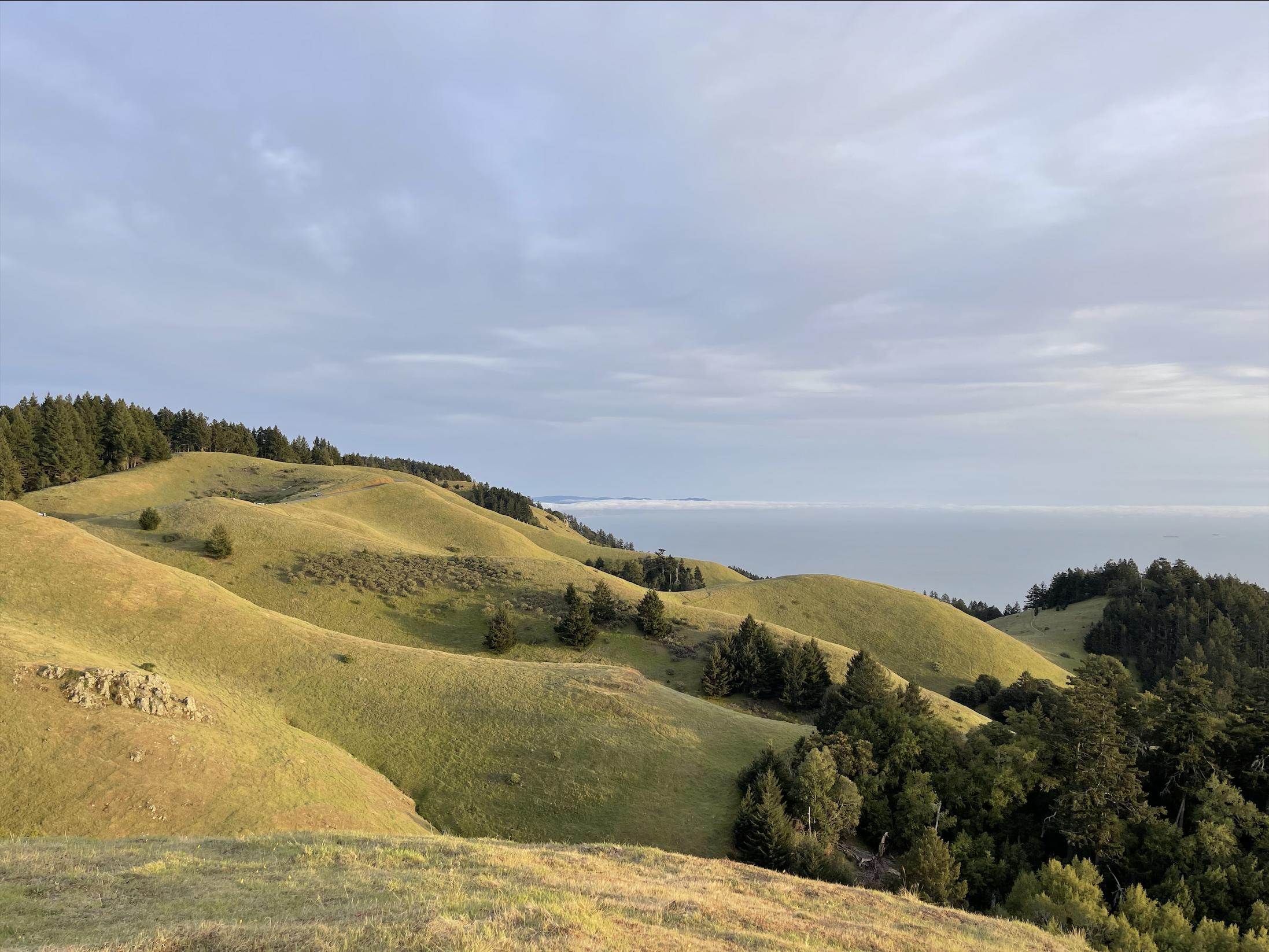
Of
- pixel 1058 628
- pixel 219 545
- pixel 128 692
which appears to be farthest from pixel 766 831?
pixel 1058 628

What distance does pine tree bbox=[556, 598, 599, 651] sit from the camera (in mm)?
54969

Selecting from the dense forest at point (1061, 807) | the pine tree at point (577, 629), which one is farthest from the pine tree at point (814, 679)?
the pine tree at point (577, 629)

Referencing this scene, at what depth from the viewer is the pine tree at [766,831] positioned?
2633cm

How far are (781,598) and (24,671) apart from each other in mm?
76792

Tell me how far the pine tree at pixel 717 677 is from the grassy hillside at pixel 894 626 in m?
25.6

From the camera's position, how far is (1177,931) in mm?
21188

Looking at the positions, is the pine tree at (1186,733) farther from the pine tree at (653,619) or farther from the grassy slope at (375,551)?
the pine tree at (653,619)

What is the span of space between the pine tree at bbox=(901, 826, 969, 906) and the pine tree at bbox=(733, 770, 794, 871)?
501cm

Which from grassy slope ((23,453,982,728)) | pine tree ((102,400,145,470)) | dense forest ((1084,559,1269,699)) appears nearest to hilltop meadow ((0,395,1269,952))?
grassy slope ((23,453,982,728))

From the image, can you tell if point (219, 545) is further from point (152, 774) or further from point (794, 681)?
point (794, 681)

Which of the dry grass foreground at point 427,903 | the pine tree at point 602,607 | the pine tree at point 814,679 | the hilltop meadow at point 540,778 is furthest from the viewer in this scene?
the pine tree at point 602,607

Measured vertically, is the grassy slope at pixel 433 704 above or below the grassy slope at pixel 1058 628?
below

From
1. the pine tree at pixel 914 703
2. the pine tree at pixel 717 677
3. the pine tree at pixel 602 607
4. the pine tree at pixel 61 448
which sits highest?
the pine tree at pixel 61 448

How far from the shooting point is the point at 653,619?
58.6 meters
